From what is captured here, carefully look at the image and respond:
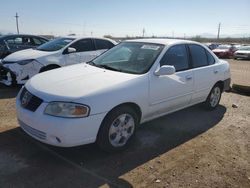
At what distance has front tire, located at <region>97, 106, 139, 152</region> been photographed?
3.73m

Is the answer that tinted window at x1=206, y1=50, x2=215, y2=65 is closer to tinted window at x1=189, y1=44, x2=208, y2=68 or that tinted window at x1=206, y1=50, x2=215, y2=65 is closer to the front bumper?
tinted window at x1=189, y1=44, x2=208, y2=68

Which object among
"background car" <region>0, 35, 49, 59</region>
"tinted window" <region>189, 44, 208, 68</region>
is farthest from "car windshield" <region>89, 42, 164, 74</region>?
"background car" <region>0, 35, 49, 59</region>

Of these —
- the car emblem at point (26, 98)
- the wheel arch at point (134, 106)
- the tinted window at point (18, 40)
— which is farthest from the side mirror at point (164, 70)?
the tinted window at point (18, 40)

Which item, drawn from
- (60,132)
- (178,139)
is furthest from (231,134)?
(60,132)

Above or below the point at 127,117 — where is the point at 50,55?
above

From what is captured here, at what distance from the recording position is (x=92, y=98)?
3.53m

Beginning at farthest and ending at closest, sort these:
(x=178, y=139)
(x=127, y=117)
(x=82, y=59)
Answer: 1. (x=82, y=59)
2. (x=178, y=139)
3. (x=127, y=117)

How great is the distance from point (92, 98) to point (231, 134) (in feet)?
9.31

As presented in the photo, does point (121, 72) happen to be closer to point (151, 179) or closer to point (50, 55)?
point (151, 179)

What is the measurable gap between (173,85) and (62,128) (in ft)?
6.98

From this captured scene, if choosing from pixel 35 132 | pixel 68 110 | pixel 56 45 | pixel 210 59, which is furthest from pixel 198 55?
pixel 56 45

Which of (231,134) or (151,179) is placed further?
(231,134)

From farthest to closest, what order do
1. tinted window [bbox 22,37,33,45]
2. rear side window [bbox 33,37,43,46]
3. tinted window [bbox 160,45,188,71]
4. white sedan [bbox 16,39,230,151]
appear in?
1. rear side window [bbox 33,37,43,46]
2. tinted window [bbox 22,37,33,45]
3. tinted window [bbox 160,45,188,71]
4. white sedan [bbox 16,39,230,151]

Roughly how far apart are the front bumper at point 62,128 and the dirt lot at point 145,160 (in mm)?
368
